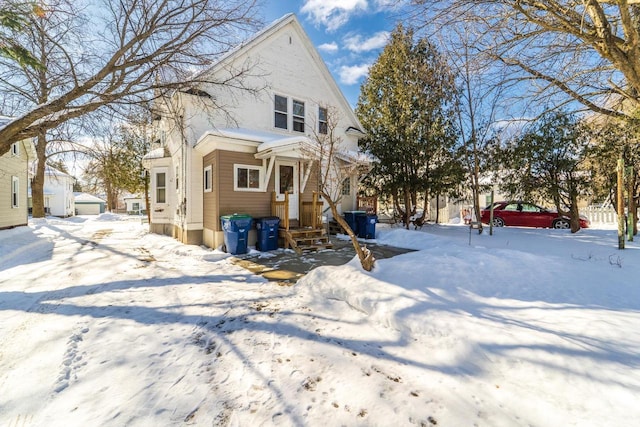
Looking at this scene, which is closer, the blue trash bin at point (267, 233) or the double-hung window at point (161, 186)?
the blue trash bin at point (267, 233)

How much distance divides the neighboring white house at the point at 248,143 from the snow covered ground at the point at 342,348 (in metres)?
4.00

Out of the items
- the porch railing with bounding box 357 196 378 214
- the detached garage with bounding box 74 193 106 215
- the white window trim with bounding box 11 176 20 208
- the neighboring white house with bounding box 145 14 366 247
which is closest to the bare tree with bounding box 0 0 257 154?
the neighboring white house with bounding box 145 14 366 247

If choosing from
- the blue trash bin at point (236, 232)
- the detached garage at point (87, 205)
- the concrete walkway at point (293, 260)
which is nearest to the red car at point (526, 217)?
the concrete walkway at point (293, 260)

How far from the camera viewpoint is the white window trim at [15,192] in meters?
14.5

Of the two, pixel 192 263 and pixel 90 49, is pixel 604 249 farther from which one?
pixel 90 49

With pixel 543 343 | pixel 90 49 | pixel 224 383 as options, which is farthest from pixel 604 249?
pixel 90 49

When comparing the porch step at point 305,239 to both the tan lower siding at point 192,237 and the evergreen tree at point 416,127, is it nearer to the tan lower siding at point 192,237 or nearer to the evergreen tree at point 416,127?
the tan lower siding at point 192,237

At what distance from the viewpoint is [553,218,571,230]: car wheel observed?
13102 millimetres

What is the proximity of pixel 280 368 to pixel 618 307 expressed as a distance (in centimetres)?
416

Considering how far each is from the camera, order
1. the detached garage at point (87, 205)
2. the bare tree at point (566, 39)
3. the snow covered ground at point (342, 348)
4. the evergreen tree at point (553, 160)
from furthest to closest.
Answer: the detached garage at point (87, 205) → the evergreen tree at point (553, 160) → the bare tree at point (566, 39) → the snow covered ground at point (342, 348)

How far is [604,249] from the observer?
6887 mm

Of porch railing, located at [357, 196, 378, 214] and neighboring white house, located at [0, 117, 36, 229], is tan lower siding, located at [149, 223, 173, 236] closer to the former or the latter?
neighboring white house, located at [0, 117, 36, 229]

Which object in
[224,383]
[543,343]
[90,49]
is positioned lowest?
[224,383]

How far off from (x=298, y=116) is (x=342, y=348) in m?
10.5
